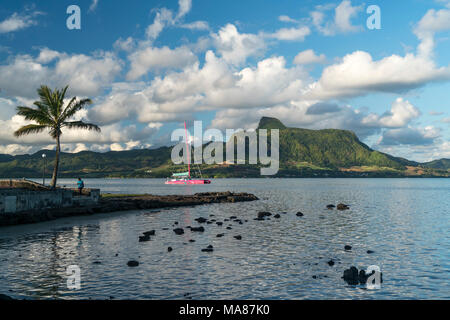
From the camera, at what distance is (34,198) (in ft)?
156

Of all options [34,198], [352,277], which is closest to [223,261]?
[352,277]

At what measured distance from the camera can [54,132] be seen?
5900cm

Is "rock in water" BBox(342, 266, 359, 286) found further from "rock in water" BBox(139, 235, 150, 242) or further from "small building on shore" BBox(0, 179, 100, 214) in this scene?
"small building on shore" BBox(0, 179, 100, 214)

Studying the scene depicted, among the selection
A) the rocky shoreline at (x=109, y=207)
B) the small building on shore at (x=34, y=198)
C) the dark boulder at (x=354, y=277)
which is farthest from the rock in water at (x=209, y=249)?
the small building on shore at (x=34, y=198)

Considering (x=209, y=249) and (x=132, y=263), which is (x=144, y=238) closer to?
(x=209, y=249)

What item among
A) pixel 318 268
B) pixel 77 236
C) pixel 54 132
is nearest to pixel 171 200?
pixel 54 132

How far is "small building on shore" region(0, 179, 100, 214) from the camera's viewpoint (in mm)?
42906

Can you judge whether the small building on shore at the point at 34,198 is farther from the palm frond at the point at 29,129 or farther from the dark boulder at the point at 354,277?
the dark boulder at the point at 354,277

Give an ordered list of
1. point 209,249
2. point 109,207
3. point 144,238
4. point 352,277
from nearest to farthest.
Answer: point 352,277 → point 209,249 → point 144,238 → point 109,207

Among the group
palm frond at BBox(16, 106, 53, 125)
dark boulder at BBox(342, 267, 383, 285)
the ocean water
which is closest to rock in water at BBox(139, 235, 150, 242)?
the ocean water

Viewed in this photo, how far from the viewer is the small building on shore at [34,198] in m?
42.9

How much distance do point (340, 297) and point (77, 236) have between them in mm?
26702

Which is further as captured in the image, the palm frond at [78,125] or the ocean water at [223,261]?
the palm frond at [78,125]
